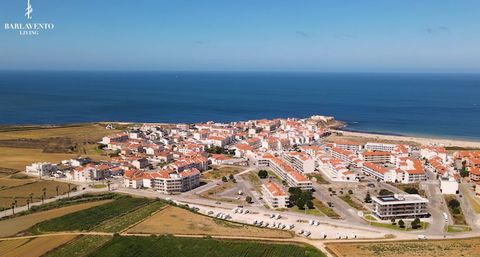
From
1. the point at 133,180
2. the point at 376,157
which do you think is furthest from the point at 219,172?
the point at 376,157

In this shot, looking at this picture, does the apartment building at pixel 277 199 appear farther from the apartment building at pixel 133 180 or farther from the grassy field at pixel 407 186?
the apartment building at pixel 133 180

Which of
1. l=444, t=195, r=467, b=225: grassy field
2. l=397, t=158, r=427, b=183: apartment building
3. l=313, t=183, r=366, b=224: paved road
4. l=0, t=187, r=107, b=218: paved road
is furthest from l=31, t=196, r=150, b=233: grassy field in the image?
l=397, t=158, r=427, b=183: apartment building

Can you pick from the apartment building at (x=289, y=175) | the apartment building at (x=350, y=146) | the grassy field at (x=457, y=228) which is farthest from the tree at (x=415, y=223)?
the apartment building at (x=350, y=146)

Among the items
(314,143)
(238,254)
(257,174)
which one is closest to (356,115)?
(314,143)

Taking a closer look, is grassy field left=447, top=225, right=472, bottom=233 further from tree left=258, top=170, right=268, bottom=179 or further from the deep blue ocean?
the deep blue ocean

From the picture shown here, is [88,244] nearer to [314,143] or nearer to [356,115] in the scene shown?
[314,143]

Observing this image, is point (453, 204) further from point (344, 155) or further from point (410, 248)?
point (344, 155)
